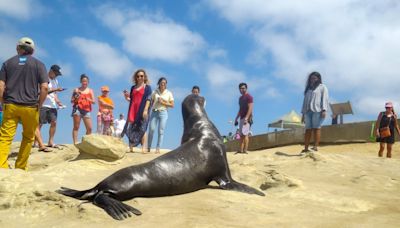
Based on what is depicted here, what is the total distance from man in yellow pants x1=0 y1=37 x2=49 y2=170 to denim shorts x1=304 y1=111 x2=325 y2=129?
530cm

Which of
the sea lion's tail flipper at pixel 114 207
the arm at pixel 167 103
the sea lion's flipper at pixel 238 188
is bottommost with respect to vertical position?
the sea lion's tail flipper at pixel 114 207

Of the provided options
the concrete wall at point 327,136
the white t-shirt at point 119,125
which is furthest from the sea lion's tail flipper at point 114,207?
the concrete wall at point 327,136

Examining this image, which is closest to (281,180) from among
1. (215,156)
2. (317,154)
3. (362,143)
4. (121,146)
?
(215,156)

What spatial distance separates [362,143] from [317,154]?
23.9 feet

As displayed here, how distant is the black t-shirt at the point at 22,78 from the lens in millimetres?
6227

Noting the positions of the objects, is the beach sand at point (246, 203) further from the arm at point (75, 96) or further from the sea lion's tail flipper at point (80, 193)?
the arm at point (75, 96)

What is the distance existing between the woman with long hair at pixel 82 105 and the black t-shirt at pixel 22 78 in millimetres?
3333

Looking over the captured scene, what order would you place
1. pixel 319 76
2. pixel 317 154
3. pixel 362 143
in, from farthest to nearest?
pixel 362 143 → pixel 319 76 → pixel 317 154

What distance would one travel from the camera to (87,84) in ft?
33.4

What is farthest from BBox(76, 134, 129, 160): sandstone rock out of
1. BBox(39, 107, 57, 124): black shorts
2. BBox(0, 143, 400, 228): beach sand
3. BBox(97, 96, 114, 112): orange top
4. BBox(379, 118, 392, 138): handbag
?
BBox(379, 118, 392, 138): handbag

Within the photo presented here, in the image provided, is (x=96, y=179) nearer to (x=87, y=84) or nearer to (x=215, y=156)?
(x=215, y=156)

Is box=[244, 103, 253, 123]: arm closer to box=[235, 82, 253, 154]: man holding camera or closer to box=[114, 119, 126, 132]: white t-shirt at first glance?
box=[235, 82, 253, 154]: man holding camera

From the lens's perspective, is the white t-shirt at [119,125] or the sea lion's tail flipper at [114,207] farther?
the white t-shirt at [119,125]

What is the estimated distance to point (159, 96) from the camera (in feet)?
31.6
